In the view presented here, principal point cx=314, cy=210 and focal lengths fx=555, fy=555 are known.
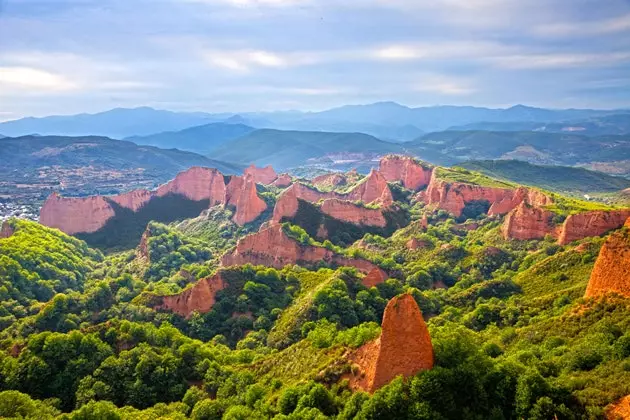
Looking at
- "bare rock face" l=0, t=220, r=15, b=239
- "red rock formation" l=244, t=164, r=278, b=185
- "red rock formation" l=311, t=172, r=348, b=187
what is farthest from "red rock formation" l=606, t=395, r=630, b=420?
"red rock formation" l=244, t=164, r=278, b=185

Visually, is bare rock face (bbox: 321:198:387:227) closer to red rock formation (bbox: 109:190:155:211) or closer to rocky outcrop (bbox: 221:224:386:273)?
rocky outcrop (bbox: 221:224:386:273)

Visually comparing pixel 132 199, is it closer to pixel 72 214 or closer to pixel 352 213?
pixel 72 214

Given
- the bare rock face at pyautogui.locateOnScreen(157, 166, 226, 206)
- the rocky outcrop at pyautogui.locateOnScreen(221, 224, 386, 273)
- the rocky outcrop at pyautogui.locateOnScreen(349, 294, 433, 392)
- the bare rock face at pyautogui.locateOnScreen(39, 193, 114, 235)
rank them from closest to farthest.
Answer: the rocky outcrop at pyautogui.locateOnScreen(349, 294, 433, 392) < the rocky outcrop at pyautogui.locateOnScreen(221, 224, 386, 273) < the bare rock face at pyautogui.locateOnScreen(39, 193, 114, 235) < the bare rock face at pyautogui.locateOnScreen(157, 166, 226, 206)

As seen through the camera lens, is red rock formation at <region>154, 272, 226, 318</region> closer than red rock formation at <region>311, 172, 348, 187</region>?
Yes

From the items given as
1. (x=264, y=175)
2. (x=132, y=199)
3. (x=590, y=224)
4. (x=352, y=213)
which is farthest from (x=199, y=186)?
(x=590, y=224)

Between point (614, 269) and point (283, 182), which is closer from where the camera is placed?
point (614, 269)

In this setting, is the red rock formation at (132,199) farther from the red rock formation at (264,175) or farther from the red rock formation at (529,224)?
the red rock formation at (529,224)

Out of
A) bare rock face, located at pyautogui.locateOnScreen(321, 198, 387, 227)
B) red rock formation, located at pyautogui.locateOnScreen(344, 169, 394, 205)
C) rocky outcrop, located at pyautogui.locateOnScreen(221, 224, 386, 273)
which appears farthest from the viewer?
red rock formation, located at pyautogui.locateOnScreen(344, 169, 394, 205)
